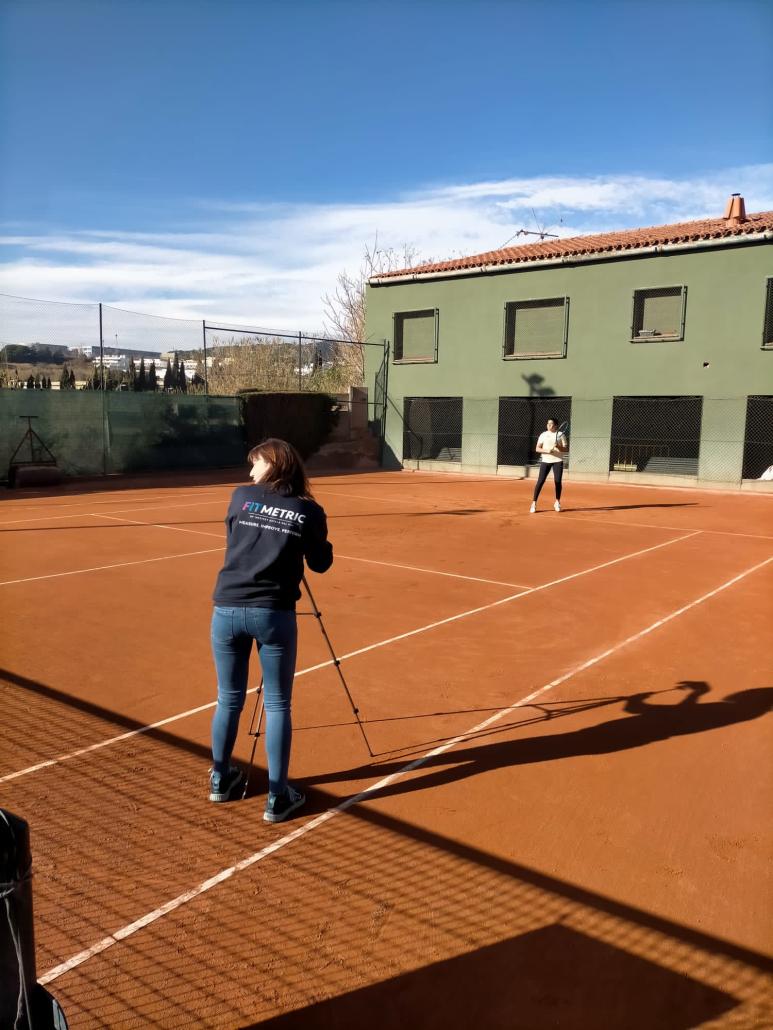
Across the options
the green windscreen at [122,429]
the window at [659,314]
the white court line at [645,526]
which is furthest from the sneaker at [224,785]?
the window at [659,314]

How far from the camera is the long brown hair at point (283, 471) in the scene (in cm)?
386

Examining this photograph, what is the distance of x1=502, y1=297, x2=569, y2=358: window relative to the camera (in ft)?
78.6

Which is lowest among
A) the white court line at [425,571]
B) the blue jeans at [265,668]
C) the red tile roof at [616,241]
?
the white court line at [425,571]

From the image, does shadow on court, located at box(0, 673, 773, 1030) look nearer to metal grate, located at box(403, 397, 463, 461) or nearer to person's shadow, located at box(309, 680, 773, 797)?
person's shadow, located at box(309, 680, 773, 797)

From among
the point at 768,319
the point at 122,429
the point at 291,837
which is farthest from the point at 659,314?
the point at 291,837

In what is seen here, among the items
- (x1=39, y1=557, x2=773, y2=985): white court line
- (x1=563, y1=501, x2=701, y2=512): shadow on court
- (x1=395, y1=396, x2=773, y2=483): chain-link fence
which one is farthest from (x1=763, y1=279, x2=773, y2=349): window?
(x1=39, y1=557, x2=773, y2=985): white court line

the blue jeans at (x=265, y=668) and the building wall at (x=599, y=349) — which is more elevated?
the building wall at (x=599, y=349)

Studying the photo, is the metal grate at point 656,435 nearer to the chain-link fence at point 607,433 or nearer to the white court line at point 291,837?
the chain-link fence at point 607,433

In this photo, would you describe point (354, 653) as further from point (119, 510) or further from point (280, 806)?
point (119, 510)

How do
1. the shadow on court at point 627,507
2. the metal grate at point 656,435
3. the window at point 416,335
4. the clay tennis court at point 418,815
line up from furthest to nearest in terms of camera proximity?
the window at point 416,335 < the metal grate at point 656,435 < the shadow on court at point 627,507 < the clay tennis court at point 418,815

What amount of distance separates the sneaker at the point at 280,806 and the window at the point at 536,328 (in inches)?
839

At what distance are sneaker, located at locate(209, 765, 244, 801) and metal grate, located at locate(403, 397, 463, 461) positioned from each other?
2254 centimetres

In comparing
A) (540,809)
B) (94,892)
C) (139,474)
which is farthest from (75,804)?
(139,474)

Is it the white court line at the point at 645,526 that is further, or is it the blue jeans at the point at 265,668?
the white court line at the point at 645,526
